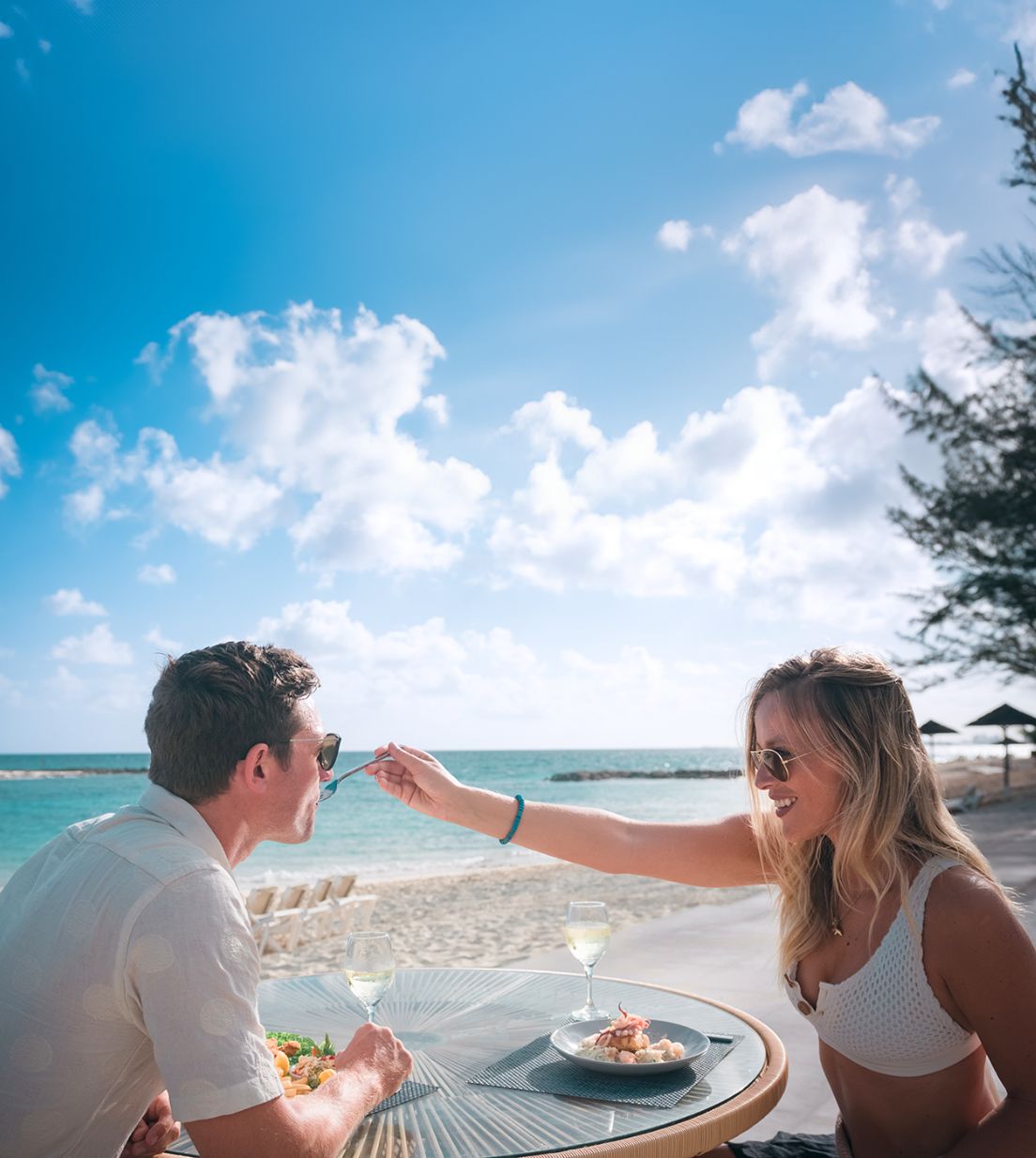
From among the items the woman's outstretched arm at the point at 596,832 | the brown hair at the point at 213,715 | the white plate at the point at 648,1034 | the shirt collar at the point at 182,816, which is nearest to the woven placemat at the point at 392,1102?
the white plate at the point at 648,1034

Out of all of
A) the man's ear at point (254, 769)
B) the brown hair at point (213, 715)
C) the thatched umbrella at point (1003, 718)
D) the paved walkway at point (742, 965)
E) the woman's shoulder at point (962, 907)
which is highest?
the brown hair at point (213, 715)

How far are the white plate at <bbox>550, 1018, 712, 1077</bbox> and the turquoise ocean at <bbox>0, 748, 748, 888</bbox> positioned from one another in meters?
0.84

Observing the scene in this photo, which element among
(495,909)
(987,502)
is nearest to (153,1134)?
(495,909)

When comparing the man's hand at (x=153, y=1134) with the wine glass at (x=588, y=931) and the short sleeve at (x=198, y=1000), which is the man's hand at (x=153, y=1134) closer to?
the short sleeve at (x=198, y=1000)

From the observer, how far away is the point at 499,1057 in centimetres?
213

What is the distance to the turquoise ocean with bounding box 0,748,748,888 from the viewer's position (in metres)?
25.9

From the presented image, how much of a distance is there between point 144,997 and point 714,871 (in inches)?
69.1

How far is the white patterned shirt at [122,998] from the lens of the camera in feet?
4.76

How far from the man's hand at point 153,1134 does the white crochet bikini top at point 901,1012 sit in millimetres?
1384

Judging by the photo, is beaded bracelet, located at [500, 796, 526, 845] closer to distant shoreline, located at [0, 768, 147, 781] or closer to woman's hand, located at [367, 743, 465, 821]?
woman's hand, located at [367, 743, 465, 821]

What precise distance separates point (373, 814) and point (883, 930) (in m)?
42.2

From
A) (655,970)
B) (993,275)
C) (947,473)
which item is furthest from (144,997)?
(947,473)

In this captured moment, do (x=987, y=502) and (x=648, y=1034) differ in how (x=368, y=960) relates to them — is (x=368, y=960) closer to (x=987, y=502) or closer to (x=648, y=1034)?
(x=648, y=1034)

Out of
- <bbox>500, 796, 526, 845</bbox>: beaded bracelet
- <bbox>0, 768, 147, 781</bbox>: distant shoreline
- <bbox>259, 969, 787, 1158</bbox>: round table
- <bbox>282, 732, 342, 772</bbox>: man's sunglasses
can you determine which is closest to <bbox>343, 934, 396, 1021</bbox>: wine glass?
<bbox>259, 969, 787, 1158</bbox>: round table
